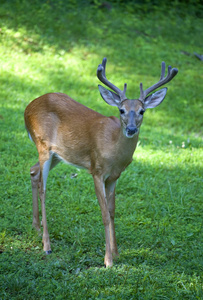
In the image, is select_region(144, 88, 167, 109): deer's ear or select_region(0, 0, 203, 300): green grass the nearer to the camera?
select_region(0, 0, 203, 300): green grass

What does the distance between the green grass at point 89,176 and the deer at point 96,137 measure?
339 millimetres

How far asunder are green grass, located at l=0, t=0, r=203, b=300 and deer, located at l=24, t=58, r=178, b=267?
339mm

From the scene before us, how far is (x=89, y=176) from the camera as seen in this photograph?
6500mm

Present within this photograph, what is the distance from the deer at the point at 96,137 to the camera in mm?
4430

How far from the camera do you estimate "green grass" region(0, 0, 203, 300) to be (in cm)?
401

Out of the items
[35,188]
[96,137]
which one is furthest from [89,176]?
[96,137]

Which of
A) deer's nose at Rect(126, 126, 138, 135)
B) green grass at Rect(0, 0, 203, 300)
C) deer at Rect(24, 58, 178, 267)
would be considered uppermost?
deer's nose at Rect(126, 126, 138, 135)

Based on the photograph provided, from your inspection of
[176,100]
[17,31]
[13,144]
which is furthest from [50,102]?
[17,31]

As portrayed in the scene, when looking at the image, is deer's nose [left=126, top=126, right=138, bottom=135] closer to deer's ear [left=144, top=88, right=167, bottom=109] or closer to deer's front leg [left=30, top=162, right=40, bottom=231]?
deer's ear [left=144, top=88, right=167, bottom=109]

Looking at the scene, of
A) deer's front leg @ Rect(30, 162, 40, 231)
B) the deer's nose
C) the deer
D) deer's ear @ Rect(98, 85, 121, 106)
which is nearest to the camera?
the deer's nose

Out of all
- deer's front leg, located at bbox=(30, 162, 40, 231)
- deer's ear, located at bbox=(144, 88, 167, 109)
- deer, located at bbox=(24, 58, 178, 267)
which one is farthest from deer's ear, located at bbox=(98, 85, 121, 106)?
deer's front leg, located at bbox=(30, 162, 40, 231)

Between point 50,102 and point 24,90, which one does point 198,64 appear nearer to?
point 24,90

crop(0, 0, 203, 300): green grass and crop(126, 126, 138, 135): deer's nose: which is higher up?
crop(126, 126, 138, 135): deer's nose

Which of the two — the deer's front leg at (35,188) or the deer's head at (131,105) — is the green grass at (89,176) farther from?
the deer's head at (131,105)
